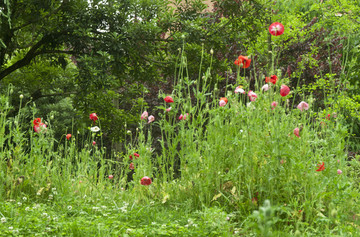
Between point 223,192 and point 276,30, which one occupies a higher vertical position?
point 276,30

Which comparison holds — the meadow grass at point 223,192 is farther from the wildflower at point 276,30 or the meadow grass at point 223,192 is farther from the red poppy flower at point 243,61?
the wildflower at point 276,30

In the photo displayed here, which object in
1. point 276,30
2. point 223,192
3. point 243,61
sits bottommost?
point 223,192

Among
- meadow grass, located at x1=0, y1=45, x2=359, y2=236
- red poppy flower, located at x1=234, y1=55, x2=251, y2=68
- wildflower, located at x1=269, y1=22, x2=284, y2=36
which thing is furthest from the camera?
red poppy flower, located at x1=234, y1=55, x2=251, y2=68

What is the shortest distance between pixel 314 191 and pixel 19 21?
7.13 metres

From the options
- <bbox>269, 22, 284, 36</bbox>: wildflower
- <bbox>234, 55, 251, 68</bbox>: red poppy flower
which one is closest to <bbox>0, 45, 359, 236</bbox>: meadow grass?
<bbox>234, 55, 251, 68</bbox>: red poppy flower

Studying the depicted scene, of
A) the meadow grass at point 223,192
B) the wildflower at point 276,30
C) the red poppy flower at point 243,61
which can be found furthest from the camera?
the red poppy flower at point 243,61

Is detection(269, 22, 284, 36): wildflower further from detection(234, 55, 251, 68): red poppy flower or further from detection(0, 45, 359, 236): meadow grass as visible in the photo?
detection(0, 45, 359, 236): meadow grass

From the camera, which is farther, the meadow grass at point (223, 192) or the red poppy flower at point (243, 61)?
the red poppy flower at point (243, 61)

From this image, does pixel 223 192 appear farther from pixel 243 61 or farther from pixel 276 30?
pixel 276 30

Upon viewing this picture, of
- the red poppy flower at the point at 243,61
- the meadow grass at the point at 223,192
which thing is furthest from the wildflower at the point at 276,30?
the meadow grass at the point at 223,192

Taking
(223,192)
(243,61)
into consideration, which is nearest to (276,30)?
(243,61)

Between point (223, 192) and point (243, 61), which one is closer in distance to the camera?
point (223, 192)

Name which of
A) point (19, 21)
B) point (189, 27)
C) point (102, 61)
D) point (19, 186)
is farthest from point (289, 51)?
point (19, 186)

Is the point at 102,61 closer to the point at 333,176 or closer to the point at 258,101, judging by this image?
the point at 258,101
